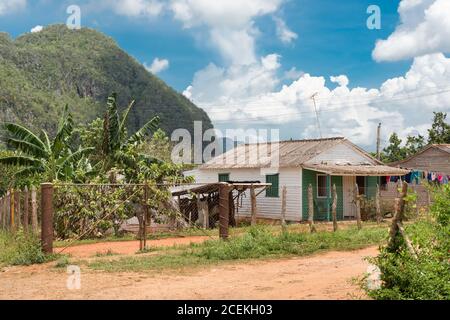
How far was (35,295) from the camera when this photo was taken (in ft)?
29.5

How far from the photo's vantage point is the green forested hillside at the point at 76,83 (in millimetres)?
69250

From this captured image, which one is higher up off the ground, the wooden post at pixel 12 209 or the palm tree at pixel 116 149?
the palm tree at pixel 116 149

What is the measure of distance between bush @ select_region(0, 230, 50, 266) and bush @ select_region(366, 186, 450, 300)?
819cm

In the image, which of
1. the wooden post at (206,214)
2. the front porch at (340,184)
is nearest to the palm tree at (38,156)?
the wooden post at (206,214)

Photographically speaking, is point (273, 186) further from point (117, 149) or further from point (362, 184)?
point (117, 149)

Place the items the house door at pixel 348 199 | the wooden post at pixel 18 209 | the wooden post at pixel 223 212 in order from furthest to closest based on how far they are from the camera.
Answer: the house door at pixel 348 199, the wooden post at pixel 18 209, the wooden post at pixel 223 212

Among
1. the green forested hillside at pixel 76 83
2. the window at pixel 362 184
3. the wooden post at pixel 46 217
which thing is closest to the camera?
the wooden post at pixel 46 217

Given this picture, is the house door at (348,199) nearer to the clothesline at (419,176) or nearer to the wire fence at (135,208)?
the wire fence at (135,208)

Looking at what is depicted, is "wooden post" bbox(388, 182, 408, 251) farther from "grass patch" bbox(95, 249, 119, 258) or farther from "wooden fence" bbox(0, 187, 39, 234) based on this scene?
"wooden fence" bbox(0, 187, 39, 234)

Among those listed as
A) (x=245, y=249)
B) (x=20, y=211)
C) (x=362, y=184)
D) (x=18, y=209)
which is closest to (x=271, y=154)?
(x=362, y=184)

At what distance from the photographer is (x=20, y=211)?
1755cm

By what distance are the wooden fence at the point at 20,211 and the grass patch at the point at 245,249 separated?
3.67 meters

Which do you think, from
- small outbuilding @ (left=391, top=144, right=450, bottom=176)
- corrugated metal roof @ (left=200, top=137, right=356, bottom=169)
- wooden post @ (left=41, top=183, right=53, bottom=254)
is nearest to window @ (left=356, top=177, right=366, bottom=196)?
corrugated metal roof @ (left=200, top=137, right=356, bottom=169)

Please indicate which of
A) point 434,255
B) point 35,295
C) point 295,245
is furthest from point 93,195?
point 434,255
